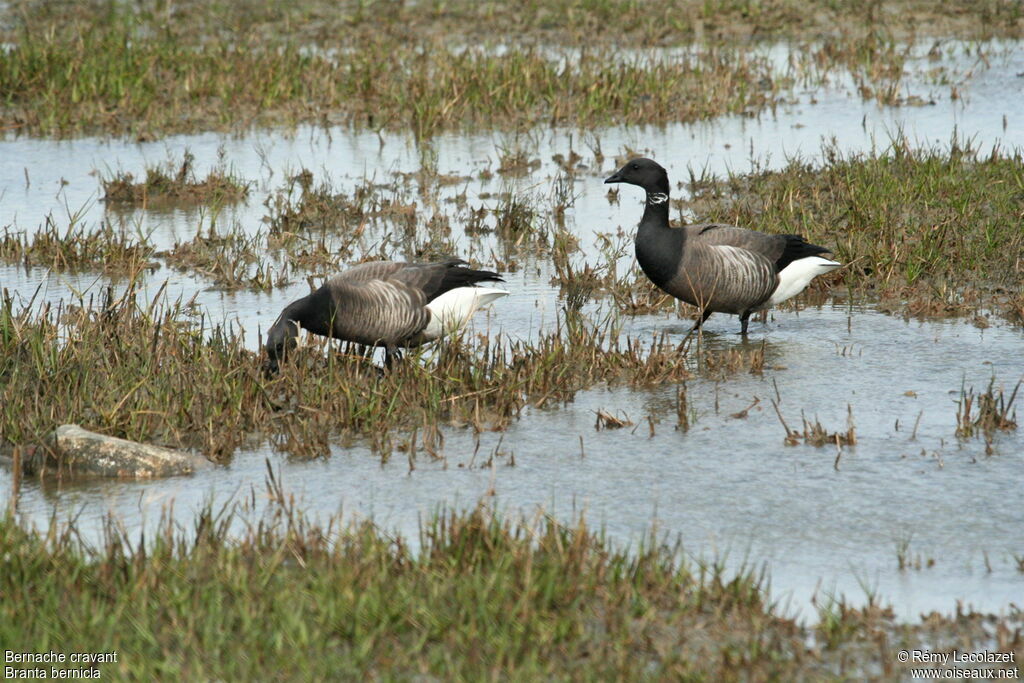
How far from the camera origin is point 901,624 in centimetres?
479

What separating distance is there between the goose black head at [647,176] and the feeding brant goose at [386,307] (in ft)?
4.63

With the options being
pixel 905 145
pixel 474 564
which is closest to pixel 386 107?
pixel 905 145

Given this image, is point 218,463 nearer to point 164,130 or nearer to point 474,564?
point 474,564

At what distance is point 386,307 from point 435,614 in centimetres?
385

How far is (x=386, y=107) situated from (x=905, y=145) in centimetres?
689

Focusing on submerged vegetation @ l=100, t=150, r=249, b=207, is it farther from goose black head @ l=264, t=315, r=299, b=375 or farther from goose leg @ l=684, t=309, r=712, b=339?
goose leg @ l=684, t=309, r=712, b=339

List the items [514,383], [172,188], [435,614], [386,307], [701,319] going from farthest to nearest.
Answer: [172,188]
[701,319]
[386,307]
[514,383]
[435,614]

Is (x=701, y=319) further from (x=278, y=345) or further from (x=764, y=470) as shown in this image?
(x=278, y=345)

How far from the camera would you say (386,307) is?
328 inches

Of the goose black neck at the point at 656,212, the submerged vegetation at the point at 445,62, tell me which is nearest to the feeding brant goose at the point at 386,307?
the goose black neck at the point at 656,212

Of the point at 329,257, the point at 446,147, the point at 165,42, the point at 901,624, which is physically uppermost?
the point at 165,42

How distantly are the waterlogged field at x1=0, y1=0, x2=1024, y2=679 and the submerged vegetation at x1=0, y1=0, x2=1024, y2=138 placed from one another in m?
0.09

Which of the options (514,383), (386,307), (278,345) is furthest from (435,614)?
(386,307)

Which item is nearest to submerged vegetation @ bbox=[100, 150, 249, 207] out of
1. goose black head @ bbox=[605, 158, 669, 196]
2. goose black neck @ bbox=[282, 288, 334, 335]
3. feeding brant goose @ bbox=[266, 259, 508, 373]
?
feeding brant goose @ bbox=[266, 259, 508, 373]
